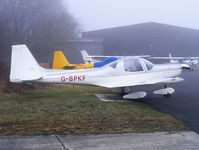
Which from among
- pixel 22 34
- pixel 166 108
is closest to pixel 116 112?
pixel 166 108

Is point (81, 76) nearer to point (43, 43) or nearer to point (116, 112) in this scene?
point (116, 112)

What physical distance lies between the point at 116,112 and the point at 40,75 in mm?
3395

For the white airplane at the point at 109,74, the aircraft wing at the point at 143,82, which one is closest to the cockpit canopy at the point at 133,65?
the white airplane at the point at 109,74

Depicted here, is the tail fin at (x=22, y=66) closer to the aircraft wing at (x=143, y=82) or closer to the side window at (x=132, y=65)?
the aircraft wing at (x=143, y=82)

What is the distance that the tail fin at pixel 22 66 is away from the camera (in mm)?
8930

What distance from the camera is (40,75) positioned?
364 inches

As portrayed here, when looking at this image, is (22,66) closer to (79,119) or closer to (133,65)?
(79,119)

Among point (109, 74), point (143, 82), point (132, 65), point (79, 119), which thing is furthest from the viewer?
point (132, 65)

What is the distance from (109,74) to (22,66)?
307 centimetres

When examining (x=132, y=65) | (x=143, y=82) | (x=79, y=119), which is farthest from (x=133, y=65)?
(x=79, y=119)

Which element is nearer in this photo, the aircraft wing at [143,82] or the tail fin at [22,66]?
the tail fin at [22,66]

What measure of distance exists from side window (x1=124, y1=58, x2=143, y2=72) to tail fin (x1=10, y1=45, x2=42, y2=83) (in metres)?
3.18

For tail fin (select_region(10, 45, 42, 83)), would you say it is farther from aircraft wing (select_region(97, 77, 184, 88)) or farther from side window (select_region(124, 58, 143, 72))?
side window (select_region(124, 58, 143, 72))

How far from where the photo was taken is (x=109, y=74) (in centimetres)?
988
